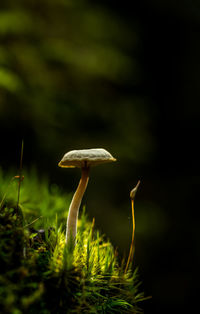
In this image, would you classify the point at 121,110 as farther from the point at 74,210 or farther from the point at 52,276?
the point at 52,276

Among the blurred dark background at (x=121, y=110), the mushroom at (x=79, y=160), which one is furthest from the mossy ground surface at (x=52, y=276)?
the blurred dark background at (x=121, y=110)

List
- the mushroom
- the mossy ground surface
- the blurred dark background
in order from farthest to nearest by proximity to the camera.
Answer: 1. the blurred dark background
2. the mushroom
3. the mossy ground surface

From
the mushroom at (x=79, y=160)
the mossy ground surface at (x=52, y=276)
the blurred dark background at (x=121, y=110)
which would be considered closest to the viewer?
the mossy ground surface at (x=52, y=276)

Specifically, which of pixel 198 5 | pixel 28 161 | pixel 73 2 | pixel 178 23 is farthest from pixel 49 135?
pixel 198 5

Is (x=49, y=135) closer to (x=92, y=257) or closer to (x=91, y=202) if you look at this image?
(x=91, y=202)

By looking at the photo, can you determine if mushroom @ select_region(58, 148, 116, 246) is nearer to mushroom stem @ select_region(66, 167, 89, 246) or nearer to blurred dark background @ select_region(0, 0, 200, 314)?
mushroom stem @ select_region(66, 167, 89, 246)

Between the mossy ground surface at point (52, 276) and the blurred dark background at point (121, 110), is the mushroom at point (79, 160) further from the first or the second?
the blurred dark background at point (121, 110)

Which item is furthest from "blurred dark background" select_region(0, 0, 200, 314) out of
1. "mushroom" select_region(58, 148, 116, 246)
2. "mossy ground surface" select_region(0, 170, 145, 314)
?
"mossy ground surface" select_region(0, 170, 145, 314)

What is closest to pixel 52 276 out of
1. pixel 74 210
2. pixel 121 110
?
pixel 74 210

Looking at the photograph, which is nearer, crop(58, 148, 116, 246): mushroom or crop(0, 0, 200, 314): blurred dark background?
crop(58, 148, 116, 246): mushroom
